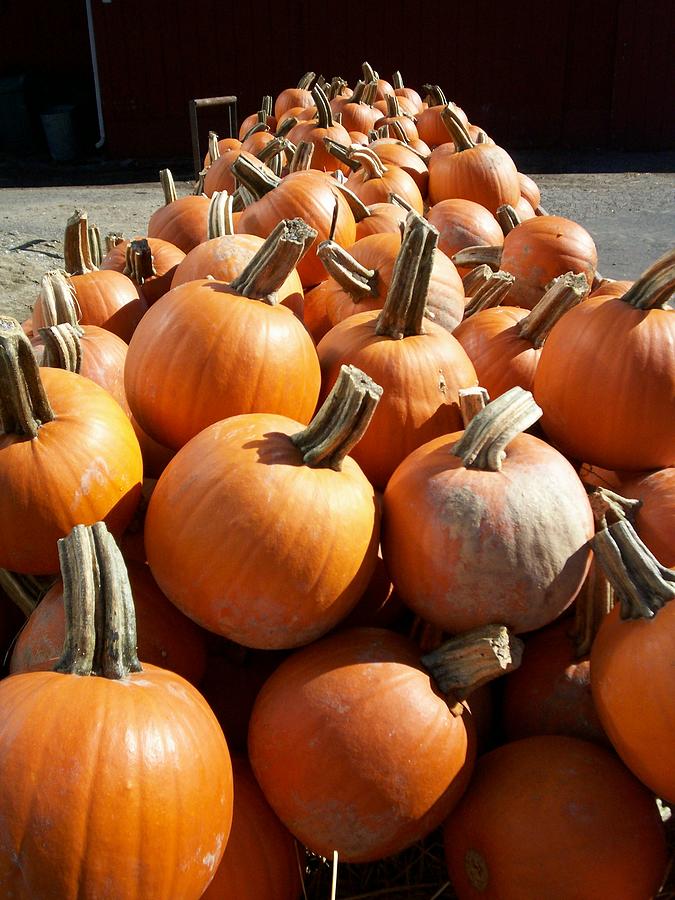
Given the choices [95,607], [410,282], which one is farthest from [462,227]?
[95,607]

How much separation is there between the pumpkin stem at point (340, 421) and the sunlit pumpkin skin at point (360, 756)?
0.40 metres

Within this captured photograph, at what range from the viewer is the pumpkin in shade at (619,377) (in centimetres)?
196

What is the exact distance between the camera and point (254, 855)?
1.52 metres

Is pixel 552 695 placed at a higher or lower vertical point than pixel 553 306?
lower

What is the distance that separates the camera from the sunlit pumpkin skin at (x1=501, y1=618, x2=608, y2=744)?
171cm

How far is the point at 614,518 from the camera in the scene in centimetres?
164

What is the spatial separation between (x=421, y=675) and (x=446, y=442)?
485 millimetres

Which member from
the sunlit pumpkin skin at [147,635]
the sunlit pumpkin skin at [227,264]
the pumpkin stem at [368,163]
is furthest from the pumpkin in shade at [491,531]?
the pumpkin stem at [368,163]

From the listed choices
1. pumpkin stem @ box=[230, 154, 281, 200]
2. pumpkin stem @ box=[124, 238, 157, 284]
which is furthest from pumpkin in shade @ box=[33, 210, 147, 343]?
pumpkin stem @ box=[230, 154, 281, 200]

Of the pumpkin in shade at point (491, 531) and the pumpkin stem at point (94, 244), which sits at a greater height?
the pumpkin stem at point (94, 244)

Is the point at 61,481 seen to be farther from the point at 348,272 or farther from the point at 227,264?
the point at 348,272

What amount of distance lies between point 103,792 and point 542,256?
260cm

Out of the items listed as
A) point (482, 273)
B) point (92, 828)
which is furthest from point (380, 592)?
point (482, 273)

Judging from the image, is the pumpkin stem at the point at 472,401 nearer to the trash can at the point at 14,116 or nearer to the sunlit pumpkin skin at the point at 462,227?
the sunlit pumpkin skin at the point at 462,227
